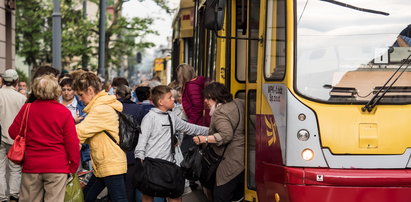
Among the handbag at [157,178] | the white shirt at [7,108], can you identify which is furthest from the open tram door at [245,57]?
the white shirt at [7,108]

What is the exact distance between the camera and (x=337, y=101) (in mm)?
6875

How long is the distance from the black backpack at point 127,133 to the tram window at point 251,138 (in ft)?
4.21

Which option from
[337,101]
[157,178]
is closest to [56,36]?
Result: [157,178]

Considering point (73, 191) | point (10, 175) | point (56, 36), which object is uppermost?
point (56, 36)

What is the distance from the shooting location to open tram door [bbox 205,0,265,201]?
25.4ft

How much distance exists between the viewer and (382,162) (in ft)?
22.2

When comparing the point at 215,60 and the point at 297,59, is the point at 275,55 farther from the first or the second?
the point at 215,60

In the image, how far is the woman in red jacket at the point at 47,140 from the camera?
698 cm

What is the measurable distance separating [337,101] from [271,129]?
2.37ft

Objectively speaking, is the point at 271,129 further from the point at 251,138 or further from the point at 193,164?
the point at 193,164

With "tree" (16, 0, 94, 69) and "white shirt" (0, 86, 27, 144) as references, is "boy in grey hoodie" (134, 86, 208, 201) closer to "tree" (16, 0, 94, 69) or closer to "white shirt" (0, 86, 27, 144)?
"white shirt" (0, 86, 27, 144)

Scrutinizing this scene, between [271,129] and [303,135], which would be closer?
[303,135]

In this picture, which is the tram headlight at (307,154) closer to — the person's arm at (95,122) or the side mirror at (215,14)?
the side mirror at (215,14)

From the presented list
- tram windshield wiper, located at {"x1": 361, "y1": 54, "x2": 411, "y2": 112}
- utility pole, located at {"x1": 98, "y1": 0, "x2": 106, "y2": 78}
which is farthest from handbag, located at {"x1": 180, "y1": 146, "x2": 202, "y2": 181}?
utility pole, located at {"x1": 98, "y1": 0, "x2": 106, "y2": 78}
